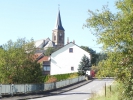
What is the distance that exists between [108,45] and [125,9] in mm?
2152

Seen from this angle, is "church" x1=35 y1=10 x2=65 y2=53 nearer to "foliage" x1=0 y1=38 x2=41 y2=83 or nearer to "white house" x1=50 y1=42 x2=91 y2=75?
"white house" x1=50 y1=42 x2=91 y2=75

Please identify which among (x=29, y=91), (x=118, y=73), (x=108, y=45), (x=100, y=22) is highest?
(x=100, y=22)

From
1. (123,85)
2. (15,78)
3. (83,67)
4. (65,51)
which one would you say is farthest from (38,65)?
(65,51)

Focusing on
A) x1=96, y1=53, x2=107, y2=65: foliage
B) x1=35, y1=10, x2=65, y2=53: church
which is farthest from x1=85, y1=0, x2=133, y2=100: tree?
x1=35, y1=10, x2=65, y2=53: church

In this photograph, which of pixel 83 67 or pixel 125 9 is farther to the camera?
pixel 83 67

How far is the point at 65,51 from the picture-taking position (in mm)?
69562

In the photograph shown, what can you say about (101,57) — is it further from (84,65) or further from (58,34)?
(58,34)

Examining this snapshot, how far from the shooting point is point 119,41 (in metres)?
12.2

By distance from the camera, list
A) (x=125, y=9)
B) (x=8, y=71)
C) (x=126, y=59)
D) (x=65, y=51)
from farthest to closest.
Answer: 1. (x=65, y=51)
2. (x=8, y=71)
3. (x=125, y=9)
4. (x=126, y=59)

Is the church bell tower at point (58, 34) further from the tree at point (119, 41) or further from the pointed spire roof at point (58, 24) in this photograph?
the tree at point (119, 41)

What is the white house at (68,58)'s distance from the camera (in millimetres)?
68688

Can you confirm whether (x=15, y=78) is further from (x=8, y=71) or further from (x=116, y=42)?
(x=116, y=42)

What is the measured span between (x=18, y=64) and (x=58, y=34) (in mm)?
109331

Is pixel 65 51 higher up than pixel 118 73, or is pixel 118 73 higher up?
pixel 65 51
